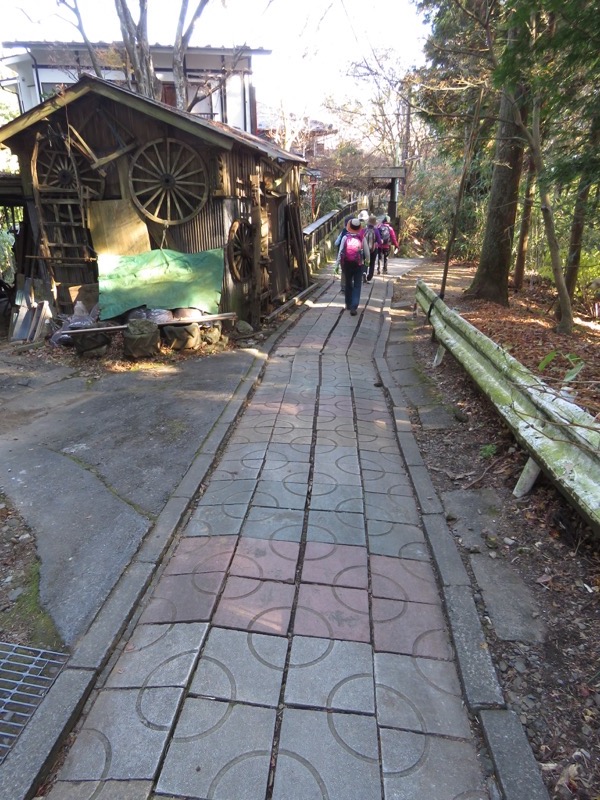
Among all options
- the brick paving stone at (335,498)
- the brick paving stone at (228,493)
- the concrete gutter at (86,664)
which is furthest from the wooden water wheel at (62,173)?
the brick paving stone at (335,498)

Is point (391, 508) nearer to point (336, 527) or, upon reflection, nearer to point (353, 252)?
point (336, 527)

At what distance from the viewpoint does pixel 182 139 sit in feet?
26.5

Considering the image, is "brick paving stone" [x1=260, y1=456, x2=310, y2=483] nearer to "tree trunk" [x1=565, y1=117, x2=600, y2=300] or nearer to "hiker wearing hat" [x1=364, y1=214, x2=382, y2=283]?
"tree trunk" [x1=565, y1=117, x2=600, y2=300]

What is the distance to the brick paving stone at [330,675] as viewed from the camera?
7.02 ft

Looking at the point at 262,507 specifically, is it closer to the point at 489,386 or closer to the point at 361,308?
the point at 489,386

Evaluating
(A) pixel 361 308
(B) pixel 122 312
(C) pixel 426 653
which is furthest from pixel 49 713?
(A) pixel 361 308

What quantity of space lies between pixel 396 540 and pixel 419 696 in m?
1.15

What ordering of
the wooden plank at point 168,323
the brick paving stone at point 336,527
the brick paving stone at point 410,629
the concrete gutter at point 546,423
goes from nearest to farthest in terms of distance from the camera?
the brick paving stone at point 410,629 < the concrete gutter at point 546,423 < the brick paving stone at point 336,527 < the wooden plank at point 168,323

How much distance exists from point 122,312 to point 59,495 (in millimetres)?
4598

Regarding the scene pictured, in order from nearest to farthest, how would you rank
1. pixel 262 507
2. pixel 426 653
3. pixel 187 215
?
pixel 426 653
pixel 262 507
pixel 187 215

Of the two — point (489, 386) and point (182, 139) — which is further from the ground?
point (182, 139)

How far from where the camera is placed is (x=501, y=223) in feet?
32.2

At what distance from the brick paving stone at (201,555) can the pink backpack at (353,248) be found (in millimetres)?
7090

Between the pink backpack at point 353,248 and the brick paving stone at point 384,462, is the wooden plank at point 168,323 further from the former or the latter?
the brick paving stone at point 384,462
